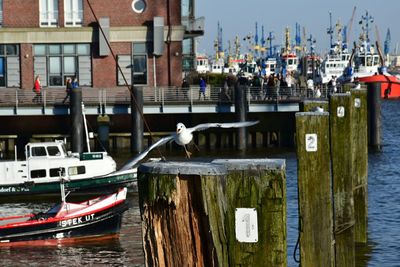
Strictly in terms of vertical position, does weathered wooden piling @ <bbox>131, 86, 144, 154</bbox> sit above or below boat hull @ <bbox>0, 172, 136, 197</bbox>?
above

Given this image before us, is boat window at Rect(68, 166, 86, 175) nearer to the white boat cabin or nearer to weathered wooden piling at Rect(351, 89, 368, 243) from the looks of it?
the white boat cabin

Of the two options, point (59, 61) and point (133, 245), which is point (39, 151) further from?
point (59, 61)

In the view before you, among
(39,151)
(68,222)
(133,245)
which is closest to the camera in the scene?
(133,245)

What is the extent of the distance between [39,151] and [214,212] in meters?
32.1

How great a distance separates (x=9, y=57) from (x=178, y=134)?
110 ft

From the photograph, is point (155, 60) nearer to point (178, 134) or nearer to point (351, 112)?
point (178, 134)

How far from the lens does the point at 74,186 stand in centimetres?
3919

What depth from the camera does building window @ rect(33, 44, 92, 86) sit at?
5681cm

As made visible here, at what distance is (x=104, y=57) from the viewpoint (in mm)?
57000

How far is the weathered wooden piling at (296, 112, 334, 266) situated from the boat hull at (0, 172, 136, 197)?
934 inches

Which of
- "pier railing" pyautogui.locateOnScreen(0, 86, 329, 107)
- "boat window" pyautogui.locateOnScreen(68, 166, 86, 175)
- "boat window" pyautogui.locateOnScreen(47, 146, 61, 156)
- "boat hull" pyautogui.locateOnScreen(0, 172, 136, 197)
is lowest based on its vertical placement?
"boat hull" pyautogui.locateOnScreen(0, 172, 136, 197)

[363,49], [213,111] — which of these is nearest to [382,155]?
[213,111]

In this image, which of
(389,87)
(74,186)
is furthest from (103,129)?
(389,87)

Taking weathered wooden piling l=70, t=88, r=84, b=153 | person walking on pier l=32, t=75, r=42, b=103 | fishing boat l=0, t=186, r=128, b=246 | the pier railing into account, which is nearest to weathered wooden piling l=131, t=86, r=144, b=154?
the pier railing
